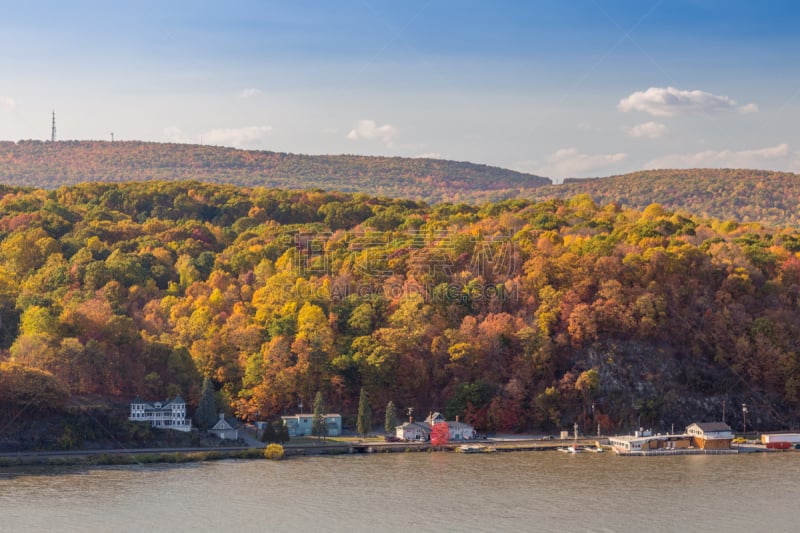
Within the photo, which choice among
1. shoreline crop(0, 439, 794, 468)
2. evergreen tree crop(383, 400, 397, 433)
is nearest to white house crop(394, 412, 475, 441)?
evergreen tree crop(383, 400, 397, 433)

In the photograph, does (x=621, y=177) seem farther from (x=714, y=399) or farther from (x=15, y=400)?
(x=15, y=400)

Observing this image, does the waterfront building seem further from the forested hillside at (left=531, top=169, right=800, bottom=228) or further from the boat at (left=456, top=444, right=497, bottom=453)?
the forested hillside at (left=531, top=169, right=800, bottom=228)

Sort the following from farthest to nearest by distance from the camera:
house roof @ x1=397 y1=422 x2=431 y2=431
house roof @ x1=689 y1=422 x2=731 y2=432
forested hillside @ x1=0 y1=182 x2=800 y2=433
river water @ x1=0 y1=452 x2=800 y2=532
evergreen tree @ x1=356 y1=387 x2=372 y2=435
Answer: forested hillside @ x1=0 y1=182 x2=800 y2=433, evergreen tree @ x1=356 y1=387 x2=372 y2=435, house roof @ x1=397 y1=422 x2=431 y2=431, house roof @ x1=689 y1=422 x2=731 y2=432, river water @ x1=0 y1=452 x2=800 y2=532

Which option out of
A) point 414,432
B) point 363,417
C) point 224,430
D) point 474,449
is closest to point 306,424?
point 363,417

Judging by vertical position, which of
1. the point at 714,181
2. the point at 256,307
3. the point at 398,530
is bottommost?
the point at 398,530

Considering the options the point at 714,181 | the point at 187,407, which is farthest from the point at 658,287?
the point at 714,181

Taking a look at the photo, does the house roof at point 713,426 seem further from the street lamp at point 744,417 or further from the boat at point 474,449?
the boat at point 474,449

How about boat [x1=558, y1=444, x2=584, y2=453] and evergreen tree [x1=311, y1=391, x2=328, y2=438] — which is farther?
evergreen tree [x1=311, y1=391, x2=328, y2=438]

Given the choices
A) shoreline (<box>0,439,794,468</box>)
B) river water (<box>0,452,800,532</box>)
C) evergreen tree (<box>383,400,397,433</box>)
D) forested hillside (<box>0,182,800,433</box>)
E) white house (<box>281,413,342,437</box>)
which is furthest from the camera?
forested hillside (<box>0,182,800,433</box>)
